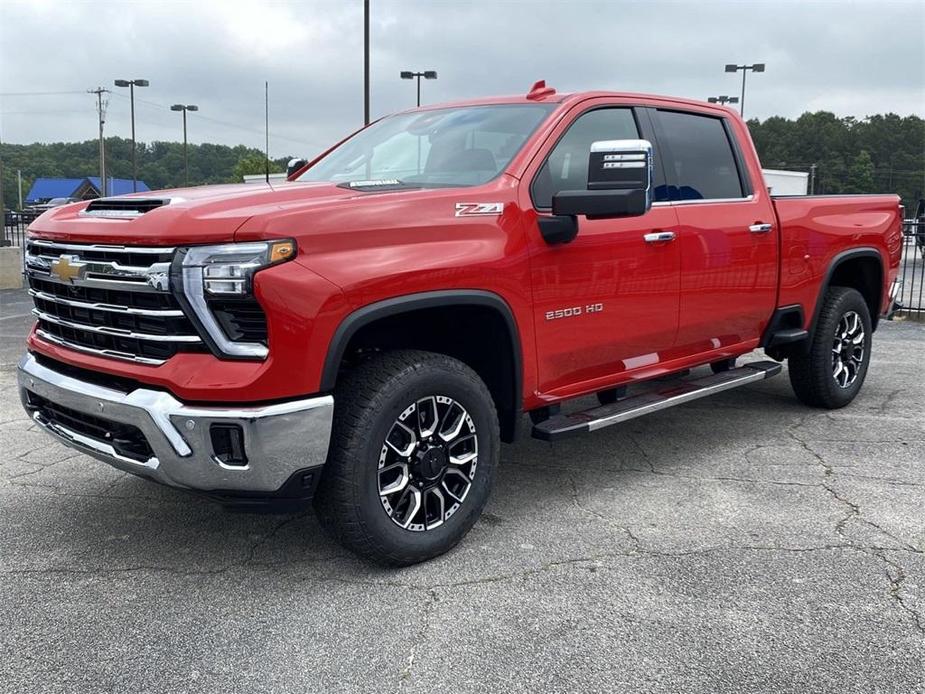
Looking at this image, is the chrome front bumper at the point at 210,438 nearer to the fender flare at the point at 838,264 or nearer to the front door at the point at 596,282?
the front door at the point at 596,282

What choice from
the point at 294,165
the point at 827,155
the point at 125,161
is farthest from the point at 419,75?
the point at 125,161

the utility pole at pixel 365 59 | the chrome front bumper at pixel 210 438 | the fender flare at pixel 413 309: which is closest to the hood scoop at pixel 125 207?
the chrome front bumper at pixel 210 438

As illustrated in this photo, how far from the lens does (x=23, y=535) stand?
151 inches

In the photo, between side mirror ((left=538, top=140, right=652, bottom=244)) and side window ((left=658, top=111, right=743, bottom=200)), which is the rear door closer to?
side window ((left=658, top=111, right=743, bottom=200))

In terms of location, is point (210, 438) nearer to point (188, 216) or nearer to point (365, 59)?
point (188, 216)

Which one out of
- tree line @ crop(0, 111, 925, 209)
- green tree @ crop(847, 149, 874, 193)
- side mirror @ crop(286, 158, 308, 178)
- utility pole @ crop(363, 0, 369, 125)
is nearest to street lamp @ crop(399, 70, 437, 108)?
utility pole @ crop(363, 0, 369, 125)

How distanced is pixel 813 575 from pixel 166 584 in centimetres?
254

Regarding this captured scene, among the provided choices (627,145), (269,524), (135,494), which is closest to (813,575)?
(627,145)

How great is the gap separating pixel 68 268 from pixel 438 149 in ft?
5.98

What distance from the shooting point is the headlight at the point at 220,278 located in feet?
9.64

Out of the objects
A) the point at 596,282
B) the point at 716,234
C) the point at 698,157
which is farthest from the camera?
the point at 698,157

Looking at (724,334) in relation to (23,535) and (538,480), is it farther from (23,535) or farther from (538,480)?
(23,535)

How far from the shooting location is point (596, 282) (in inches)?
159

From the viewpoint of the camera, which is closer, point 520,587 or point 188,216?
point 188,216
